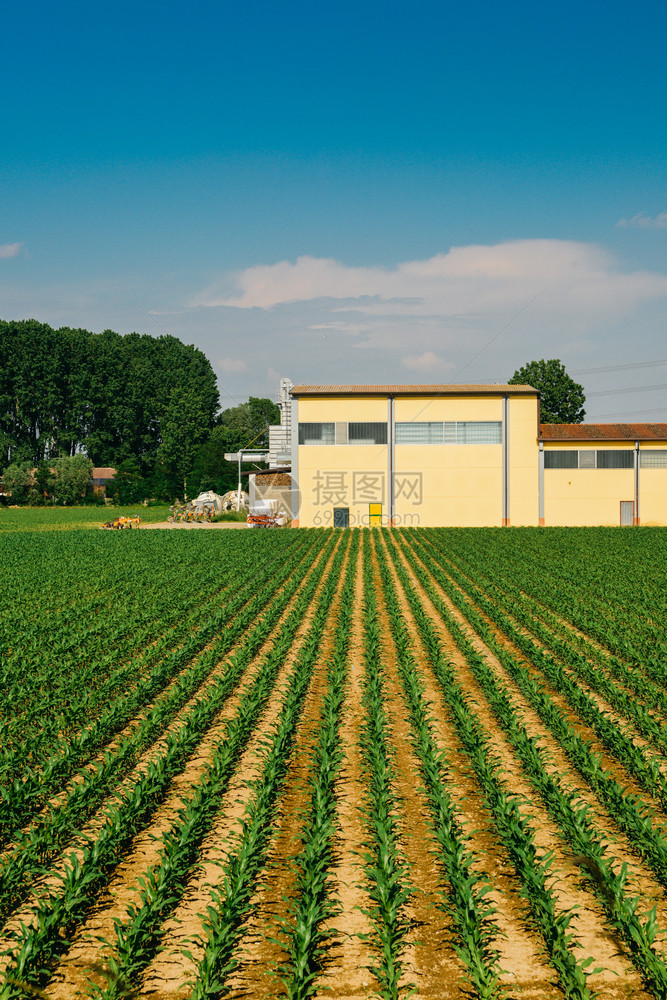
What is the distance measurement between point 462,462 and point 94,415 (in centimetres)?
6434

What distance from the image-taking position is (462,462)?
36094mm

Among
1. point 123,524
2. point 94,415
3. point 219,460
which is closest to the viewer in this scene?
point 123,524

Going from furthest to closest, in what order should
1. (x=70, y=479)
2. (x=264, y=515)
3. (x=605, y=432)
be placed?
(x=70, y=479)
(x=264, y=515)
(x=605, y=432)

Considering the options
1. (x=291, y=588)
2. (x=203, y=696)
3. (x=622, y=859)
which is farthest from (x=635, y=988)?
(x=291, y=588)

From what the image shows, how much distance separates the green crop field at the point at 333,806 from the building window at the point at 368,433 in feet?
75.4

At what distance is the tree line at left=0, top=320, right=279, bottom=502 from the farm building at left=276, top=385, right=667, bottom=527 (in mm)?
38036

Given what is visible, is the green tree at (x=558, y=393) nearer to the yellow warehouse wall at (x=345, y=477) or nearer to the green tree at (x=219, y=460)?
the green tree at (x=219, y=460)

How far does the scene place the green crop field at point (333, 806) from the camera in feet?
13.7

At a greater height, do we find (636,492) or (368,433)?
(368,433)

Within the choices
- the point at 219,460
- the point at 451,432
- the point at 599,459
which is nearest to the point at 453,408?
the point at 451,432

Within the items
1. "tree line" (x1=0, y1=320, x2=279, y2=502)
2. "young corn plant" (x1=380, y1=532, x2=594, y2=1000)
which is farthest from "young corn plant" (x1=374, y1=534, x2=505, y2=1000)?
"tree line" (x1=0, y1=320, x2=279, y2=502)

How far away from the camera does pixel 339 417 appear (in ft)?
120

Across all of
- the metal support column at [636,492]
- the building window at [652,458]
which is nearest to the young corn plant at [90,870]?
the metal support column at [636,492]

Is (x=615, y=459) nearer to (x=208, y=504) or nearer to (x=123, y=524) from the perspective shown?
(x=208, y=504)
